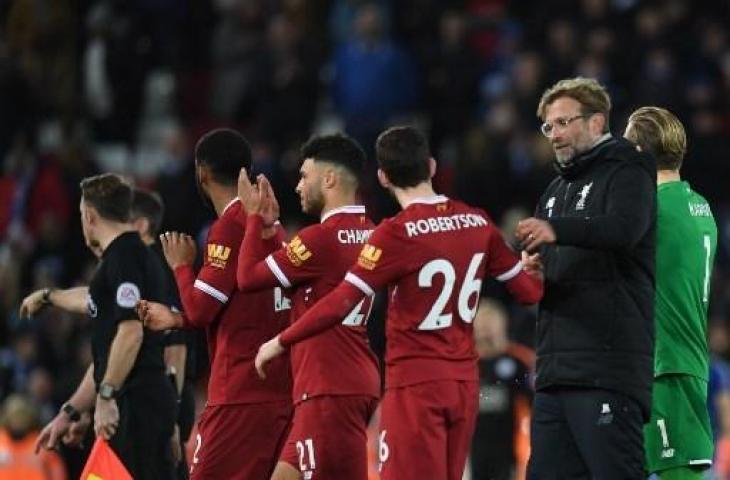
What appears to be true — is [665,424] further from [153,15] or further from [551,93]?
[153,15]

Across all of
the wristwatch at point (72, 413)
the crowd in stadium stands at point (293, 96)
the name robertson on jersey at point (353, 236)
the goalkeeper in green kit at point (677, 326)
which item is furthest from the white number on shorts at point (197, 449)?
the crowd in stadium stands at point (293, 96)

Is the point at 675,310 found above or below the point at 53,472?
above

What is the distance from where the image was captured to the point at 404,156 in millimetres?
7988

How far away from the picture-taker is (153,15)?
18.8 metres

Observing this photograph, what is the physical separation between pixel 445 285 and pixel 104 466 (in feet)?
7.36

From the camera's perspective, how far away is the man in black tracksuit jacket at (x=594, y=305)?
7.66 meters

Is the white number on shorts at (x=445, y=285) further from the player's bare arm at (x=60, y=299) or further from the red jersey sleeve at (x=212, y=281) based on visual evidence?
the player's bare arm at (x=60, y=299)

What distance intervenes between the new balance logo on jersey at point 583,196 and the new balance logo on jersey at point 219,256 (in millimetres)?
1656

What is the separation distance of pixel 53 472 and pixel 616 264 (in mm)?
8295

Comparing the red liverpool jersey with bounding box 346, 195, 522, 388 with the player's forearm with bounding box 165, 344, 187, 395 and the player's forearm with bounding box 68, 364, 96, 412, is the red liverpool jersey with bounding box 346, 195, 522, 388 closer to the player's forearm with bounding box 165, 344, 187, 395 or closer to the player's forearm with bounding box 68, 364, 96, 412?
the player's forearm with bounding box 68, 364, 96, 412

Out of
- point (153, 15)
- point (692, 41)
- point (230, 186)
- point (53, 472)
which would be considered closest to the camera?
point (230, 186)

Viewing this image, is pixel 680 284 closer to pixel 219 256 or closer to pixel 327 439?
pixel 327 439

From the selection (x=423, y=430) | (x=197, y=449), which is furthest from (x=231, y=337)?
(x=423, y=430)

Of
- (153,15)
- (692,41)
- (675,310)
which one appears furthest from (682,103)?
(675,310)
